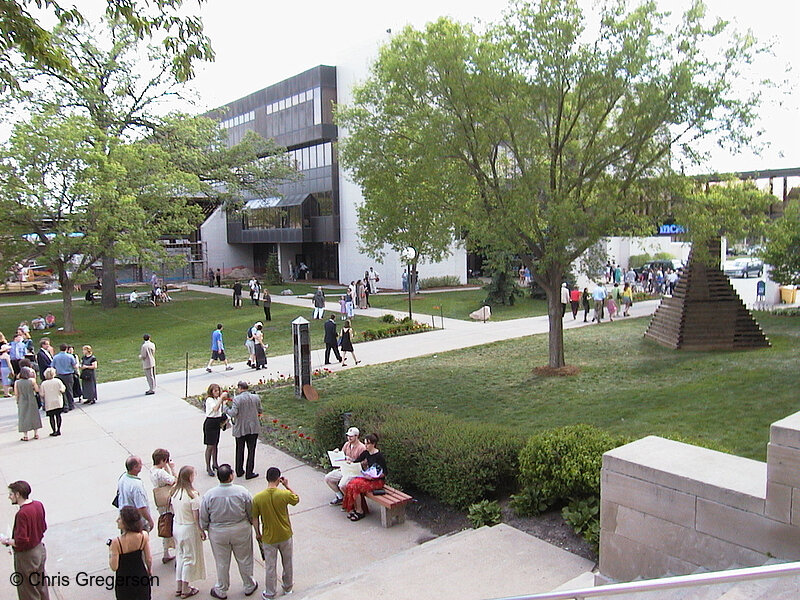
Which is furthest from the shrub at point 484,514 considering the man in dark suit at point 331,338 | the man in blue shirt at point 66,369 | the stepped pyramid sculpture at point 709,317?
the stepped pyramid sculpture at point 709,317

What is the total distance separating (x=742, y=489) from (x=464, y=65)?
11508 mm

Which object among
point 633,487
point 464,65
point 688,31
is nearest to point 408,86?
point 464,65

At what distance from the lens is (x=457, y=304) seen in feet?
111

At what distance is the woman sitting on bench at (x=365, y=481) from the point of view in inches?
334

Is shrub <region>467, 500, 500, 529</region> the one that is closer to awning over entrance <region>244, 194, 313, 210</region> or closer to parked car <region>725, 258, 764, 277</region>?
awning over entrance <region>244, 194, 313, 210</region>

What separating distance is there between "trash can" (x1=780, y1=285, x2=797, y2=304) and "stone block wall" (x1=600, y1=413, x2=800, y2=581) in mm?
28530

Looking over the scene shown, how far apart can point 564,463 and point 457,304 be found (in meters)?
26.3

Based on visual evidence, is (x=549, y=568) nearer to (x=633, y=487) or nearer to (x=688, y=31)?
(x=633, y=487)

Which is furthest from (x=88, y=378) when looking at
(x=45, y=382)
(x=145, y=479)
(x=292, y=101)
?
(x=292, y=101)

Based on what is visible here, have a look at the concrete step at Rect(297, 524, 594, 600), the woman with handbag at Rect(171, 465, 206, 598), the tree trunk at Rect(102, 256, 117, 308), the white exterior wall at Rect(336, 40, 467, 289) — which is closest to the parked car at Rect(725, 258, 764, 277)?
the white exterior wall at Rect(336, 40, 467, 289)

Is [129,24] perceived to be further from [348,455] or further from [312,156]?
[312,156]

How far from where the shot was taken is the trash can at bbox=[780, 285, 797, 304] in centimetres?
3058

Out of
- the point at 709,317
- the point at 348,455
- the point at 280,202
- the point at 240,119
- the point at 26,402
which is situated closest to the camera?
the point at 348,455

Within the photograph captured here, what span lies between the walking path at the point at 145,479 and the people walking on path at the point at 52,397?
0.98ft
